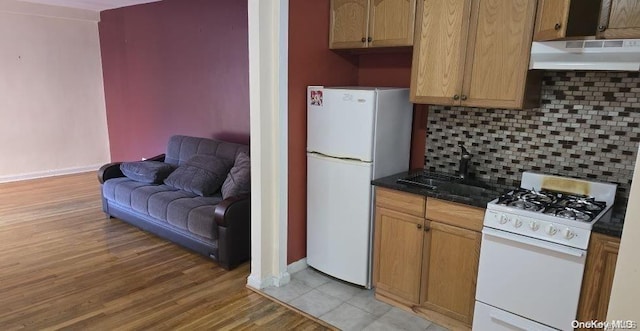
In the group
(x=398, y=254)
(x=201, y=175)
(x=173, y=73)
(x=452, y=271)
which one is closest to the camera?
(x=452, y=271)

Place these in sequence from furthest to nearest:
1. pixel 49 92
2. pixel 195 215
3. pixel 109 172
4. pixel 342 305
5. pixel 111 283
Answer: pixel 49 92 → pixel 109 172 → pixel 195 215 → pixel 111 283 → pixel 342 305

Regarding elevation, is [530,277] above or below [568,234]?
below

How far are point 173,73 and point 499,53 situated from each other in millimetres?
3975

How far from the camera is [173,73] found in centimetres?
512

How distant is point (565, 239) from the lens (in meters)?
1.96

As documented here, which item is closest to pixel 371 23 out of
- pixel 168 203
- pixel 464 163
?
pixel 464 163

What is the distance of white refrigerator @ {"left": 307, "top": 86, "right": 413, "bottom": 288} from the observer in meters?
2.79

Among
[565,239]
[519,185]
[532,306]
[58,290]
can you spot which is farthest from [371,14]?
[58,290]

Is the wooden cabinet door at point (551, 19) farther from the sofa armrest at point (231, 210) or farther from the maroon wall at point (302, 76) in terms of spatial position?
the sofa armrest at point (231, 210)

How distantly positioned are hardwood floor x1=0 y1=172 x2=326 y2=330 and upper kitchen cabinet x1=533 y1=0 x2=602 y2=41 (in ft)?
6.90

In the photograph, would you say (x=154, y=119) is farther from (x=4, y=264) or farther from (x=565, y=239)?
(x=565, y=239)

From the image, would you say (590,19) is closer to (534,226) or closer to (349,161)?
(534,226)

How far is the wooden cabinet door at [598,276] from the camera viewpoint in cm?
188

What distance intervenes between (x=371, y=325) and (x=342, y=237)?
2.12ft
